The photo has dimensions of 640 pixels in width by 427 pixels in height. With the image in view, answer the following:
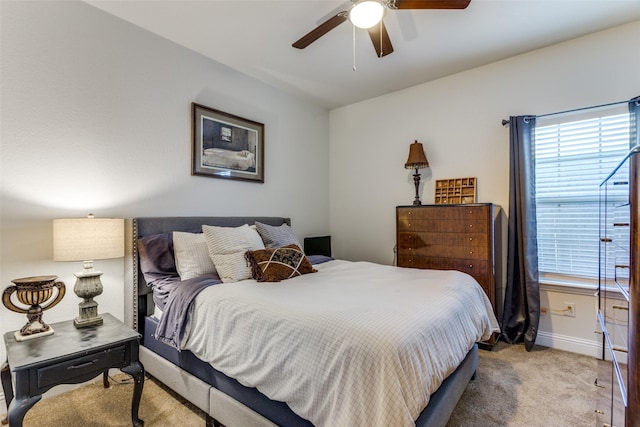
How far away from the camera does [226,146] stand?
3139mm

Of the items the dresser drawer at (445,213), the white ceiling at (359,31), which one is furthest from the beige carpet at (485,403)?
the white ceiling at (359,31)

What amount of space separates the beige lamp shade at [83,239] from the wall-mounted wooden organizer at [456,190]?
3068 mm

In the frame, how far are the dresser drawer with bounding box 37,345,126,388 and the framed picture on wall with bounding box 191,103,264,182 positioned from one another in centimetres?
168

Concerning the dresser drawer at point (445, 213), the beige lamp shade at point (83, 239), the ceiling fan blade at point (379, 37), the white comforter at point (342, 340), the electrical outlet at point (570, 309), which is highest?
the ceiling fan blade at point (379, 37)

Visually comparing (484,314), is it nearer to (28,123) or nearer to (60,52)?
(28,123)

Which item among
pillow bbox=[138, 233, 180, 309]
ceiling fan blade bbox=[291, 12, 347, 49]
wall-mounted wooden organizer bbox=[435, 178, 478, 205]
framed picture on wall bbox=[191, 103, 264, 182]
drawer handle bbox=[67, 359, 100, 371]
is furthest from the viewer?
wall-mounted wooden organizer bbox=[435, 178, 478, 205]

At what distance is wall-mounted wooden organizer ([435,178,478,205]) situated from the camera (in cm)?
322

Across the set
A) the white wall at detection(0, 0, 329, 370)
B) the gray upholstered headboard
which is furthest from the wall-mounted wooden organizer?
the gray upholstered headboard

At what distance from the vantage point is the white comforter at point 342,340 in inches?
44.2

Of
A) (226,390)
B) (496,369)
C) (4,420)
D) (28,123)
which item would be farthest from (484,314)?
(28,123)

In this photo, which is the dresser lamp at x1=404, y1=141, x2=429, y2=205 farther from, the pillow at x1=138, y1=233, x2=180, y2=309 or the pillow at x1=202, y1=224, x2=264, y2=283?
the pillow at x1=138, y1=233, x2=180, y2=309

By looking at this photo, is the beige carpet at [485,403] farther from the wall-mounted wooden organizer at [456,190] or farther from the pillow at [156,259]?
the wall-mounted wooden organizer at [456,190]

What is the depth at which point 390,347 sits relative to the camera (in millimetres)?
1140

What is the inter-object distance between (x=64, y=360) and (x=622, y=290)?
250 centimetres
